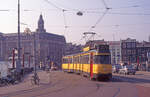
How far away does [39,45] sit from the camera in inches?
3930

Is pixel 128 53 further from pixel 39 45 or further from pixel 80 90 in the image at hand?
pixel 80 90

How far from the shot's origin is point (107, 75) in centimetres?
2598

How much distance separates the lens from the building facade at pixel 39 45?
95738mm

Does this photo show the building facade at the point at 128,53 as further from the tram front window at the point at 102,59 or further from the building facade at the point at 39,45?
the tram front window at the point at 102,59

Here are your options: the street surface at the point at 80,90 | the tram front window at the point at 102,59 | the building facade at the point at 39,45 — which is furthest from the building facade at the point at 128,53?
the street surface at the point at 80,90

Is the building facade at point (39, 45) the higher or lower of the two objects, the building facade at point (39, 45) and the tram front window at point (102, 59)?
the higher

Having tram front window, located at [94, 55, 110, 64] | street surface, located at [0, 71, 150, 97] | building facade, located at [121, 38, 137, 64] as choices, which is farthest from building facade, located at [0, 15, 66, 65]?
street surface, located at [0, 71, 150, 97]

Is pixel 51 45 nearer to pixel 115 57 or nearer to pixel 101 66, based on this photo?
pixel 115 57

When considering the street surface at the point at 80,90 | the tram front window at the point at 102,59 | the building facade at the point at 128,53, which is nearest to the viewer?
the street surface at the point at 80,90

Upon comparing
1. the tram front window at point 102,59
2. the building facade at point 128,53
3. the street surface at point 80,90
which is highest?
the building facade at point 128,53

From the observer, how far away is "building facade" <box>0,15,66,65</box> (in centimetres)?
9574

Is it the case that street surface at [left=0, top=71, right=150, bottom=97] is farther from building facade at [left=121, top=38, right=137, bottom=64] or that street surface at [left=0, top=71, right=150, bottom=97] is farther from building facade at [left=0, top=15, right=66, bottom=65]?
building facade at [left=121, top=38, right=137, bottom=64]

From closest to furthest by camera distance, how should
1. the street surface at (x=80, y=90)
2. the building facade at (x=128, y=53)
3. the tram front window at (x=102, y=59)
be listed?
the street surface at (x=80, y=90) < the tram front window at (x=102, y=59) < the building facade at (x=128, y=53)

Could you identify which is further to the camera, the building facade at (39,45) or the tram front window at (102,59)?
the building facade at (39,45)
